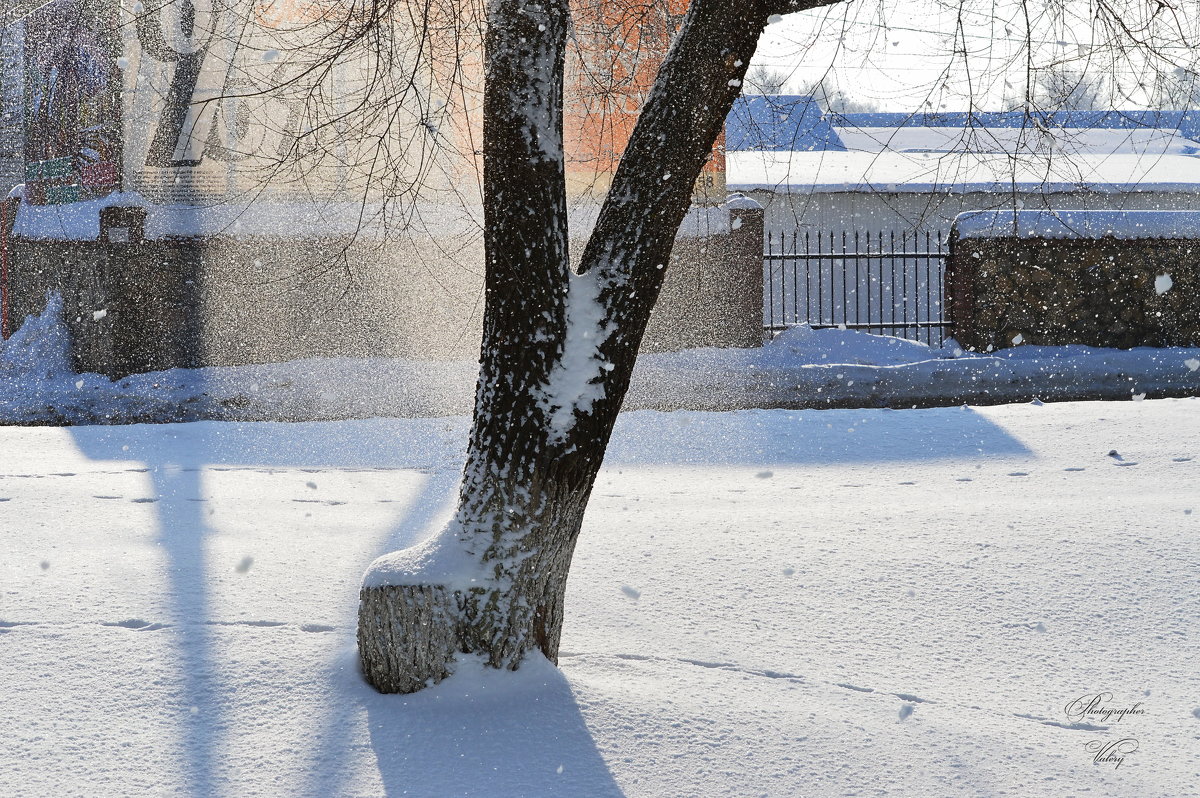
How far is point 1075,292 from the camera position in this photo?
14.6 meters

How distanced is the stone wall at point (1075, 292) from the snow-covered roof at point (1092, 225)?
3.7 inches

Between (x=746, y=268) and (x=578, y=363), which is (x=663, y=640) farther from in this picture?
(x=746, y=268)

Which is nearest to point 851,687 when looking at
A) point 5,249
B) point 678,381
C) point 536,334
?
point 536,334

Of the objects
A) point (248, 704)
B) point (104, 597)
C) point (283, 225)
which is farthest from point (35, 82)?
point (248, 704)

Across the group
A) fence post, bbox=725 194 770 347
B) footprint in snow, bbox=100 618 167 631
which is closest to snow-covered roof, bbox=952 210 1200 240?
fence post, bbox=725 194 770 347

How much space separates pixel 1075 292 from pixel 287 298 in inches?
437

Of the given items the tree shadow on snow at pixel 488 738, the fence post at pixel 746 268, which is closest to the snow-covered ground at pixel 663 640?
the tree shadow on snow at pixel 488 738

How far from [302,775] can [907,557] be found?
9.11ft

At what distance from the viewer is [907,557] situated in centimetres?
446

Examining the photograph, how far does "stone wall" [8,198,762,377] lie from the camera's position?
13430 mm

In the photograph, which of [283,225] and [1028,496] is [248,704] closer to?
[1028,496]

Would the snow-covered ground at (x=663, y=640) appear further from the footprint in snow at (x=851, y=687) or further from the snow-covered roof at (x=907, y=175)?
the snow-covered roof at (x=907, y=175)

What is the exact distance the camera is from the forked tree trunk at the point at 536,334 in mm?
3182

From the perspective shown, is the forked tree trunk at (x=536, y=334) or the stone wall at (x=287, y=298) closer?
the forked tree trunk at (x=536, y=334)
